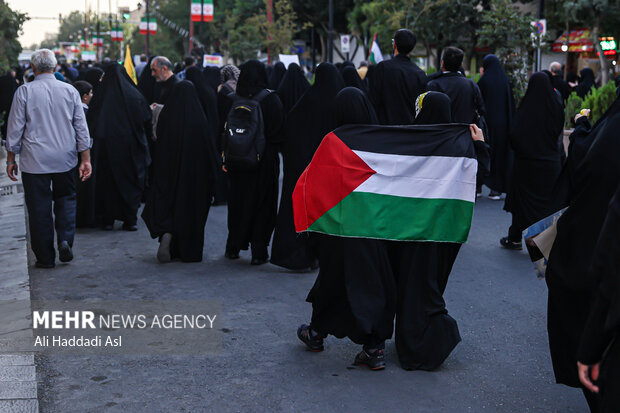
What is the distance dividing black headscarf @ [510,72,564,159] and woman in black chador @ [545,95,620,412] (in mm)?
4844

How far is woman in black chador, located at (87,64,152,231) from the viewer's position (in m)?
9.92

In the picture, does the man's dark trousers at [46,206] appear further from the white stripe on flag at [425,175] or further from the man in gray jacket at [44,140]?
the white stripe on flag at [425,175]

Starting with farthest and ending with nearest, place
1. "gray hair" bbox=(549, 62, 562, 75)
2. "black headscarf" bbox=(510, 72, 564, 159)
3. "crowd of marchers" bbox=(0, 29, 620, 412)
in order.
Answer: "gray hair" bbox=(549, 62, 562, 75) → "black headscarf" bbox=(510, 72, 564, 159) → "crowd of marchers" bbox=(0, 29, 620, 412)

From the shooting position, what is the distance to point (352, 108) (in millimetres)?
5223

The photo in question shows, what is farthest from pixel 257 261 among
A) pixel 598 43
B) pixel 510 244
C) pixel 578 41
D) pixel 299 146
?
pixel 578 41

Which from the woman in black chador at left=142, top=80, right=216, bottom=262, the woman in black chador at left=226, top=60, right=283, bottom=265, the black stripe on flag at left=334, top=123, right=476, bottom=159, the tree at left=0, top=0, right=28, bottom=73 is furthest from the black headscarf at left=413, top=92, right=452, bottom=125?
the tree at left=0, top=0, right=28, bottom=73

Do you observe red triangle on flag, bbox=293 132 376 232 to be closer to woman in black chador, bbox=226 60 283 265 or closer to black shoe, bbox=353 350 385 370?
black shoe, bbox=353 350 385 370

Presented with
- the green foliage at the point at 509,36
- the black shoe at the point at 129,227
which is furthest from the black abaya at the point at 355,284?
the green foliage at the point at 509,36

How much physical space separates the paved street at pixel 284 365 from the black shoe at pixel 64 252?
0.88 ft

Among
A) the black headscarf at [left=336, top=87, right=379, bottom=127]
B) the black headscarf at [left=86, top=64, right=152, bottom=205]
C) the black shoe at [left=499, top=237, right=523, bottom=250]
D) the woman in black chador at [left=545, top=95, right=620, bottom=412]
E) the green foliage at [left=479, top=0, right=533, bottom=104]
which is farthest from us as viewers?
the green foliage at [left=479, top=0, right=533, bottom=104]

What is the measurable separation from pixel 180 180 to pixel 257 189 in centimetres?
74

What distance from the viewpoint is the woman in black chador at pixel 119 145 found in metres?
9.92

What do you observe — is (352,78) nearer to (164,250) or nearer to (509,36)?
(164,250)

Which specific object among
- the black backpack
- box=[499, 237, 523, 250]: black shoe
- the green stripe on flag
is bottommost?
box=[499, 237, 523, 250]: black shoe
